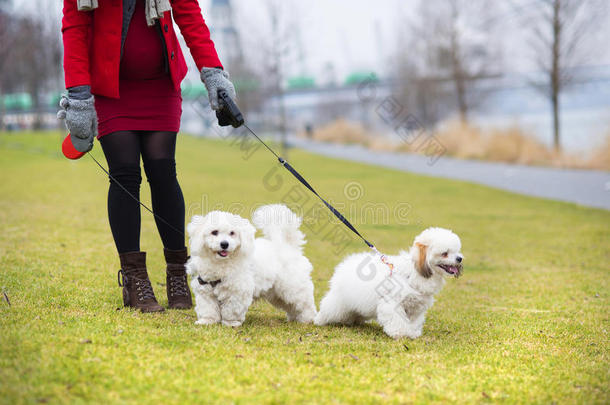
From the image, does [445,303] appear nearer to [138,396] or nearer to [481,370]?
[481,370]

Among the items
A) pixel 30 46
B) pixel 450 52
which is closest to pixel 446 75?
pixel 450 52

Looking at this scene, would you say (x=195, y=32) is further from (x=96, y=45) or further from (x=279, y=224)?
(x=279, y=224)

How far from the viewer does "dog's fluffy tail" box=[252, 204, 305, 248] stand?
3.90 metres

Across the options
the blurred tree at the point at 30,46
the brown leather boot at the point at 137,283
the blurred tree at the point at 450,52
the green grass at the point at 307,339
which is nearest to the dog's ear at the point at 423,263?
the green grass at the point at 307,339

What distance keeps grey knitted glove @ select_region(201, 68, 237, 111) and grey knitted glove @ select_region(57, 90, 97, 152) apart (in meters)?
0.68

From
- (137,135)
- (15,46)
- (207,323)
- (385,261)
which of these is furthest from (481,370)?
(15,46)

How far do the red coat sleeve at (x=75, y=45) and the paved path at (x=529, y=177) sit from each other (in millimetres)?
9641

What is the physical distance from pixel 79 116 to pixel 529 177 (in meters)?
14.7

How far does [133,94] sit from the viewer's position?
3354 millimetres

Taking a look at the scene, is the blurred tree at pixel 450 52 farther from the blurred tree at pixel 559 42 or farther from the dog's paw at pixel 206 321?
the dog's paw at pixel 206 321

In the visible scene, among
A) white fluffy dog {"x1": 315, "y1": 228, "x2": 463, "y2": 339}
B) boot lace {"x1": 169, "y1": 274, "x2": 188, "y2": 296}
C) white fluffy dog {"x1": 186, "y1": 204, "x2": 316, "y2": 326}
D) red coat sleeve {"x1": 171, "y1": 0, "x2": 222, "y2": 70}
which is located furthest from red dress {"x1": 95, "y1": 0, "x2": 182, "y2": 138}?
white fluffy dog {"x1": 315, "y1": 228, "x2": 463, "y2": 339}

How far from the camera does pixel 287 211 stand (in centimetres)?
394

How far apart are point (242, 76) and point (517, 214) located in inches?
1012

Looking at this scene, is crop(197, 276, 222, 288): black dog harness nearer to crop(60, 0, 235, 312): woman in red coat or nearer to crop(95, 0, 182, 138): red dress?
crop(60, 0, 235, 312): woman in red coat
